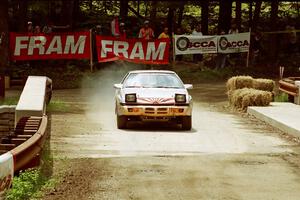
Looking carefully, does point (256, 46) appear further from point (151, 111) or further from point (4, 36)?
point (151, 111)

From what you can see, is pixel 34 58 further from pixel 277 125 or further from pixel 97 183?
pixel 97 183

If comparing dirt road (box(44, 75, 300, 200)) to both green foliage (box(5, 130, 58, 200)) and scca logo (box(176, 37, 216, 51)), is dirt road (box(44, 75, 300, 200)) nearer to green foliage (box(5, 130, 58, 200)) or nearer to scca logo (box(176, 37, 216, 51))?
green foliage (box(5, 130, 58, 200))

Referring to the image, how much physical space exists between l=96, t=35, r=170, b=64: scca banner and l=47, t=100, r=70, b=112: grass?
8115mm

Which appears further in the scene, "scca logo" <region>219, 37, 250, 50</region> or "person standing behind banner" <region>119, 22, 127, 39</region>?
"scca logo" <region>219, 37, 250, 50</region>

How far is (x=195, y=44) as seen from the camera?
3058cm

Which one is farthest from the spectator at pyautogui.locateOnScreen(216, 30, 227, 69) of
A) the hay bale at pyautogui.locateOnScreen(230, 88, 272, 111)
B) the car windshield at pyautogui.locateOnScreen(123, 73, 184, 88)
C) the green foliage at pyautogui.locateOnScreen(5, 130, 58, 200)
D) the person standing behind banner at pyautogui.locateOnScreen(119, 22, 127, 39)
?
the green foliage at pyautogui.locateOnScreen(5, 130, 58, 200)

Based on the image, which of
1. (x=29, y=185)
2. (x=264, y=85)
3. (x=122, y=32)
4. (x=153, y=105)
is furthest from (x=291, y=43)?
(x=29, y=185)

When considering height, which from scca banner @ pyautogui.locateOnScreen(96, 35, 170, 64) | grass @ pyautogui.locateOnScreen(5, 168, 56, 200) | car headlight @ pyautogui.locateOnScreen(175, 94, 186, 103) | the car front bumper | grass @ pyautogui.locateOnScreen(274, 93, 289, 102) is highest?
scca banner @ pyautogui.locateOnScreen(96, 35, 170, 64)

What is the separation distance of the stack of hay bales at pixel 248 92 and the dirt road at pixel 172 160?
1.57 m

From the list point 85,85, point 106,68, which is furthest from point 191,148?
point 106,68

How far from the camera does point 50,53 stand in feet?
91.5

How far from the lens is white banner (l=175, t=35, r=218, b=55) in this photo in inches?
1195

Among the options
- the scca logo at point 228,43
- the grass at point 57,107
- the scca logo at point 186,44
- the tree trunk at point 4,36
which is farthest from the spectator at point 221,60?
the grass at point 57,107

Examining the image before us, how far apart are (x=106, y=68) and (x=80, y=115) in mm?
11558
